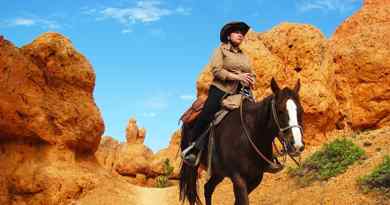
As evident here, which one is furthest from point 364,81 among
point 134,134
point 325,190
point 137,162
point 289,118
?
point 134,134

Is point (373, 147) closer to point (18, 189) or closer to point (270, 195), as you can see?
point (270, 195)

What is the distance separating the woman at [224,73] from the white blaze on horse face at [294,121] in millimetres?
1584

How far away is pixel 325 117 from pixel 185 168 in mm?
12873

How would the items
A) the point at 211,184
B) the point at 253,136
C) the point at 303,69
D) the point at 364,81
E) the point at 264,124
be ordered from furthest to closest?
the point at 364,81 → the point at 303,69 → the point at 211,184 → the point at 253,136 → the point at 264,124

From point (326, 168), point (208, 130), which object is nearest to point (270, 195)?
point (326, 168)

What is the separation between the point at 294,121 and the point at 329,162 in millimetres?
8739

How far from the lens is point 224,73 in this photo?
25.1 feet

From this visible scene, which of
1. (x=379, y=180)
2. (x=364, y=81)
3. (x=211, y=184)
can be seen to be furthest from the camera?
(x=364, y=81)

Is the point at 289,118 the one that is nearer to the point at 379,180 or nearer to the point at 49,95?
the point at 379,180

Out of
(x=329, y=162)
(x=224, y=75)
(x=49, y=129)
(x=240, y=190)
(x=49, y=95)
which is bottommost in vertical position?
(x=240, y=190)

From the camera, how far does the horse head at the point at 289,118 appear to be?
19.0ft

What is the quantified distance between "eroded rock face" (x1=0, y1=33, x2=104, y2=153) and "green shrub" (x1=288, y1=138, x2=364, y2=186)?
337 inches

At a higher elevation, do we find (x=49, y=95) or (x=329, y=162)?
(x=49, y=95)

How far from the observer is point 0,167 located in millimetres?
16031
